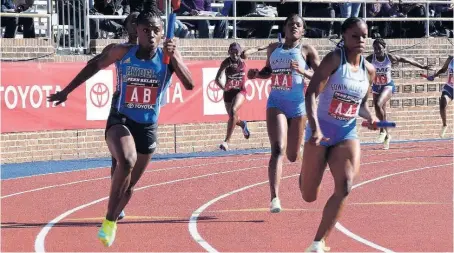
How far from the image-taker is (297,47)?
1355cm

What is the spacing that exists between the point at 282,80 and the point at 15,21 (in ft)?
29.0

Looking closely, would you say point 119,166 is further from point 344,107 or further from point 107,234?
point 344,107

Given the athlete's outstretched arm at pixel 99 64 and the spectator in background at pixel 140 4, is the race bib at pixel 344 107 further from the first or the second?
the spectator in background at pixel 140 4

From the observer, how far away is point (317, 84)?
32.1 feet

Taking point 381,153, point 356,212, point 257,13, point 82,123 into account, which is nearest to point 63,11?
point 82,123

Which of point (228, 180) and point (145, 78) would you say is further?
point (228, 180)

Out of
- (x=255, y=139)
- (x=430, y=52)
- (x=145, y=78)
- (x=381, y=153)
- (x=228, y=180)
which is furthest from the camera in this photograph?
(x=430, y=52)

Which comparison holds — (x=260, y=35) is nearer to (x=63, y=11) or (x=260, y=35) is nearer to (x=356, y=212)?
(x=63, y=11)

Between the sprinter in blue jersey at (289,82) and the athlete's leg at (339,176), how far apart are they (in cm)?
327

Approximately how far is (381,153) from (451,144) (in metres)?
3.44

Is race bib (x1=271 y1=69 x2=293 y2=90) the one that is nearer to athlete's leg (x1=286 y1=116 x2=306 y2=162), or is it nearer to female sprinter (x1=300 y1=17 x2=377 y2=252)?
athlete's leg (x1=286 y1=116 x2=306 y2=162)

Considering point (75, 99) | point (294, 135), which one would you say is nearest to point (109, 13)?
point (75, 99)

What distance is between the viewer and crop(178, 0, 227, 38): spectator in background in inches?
960

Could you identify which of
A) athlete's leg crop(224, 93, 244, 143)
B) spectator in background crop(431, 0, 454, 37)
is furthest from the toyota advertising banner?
spectator in background crop(431, 0, 454, 37)
